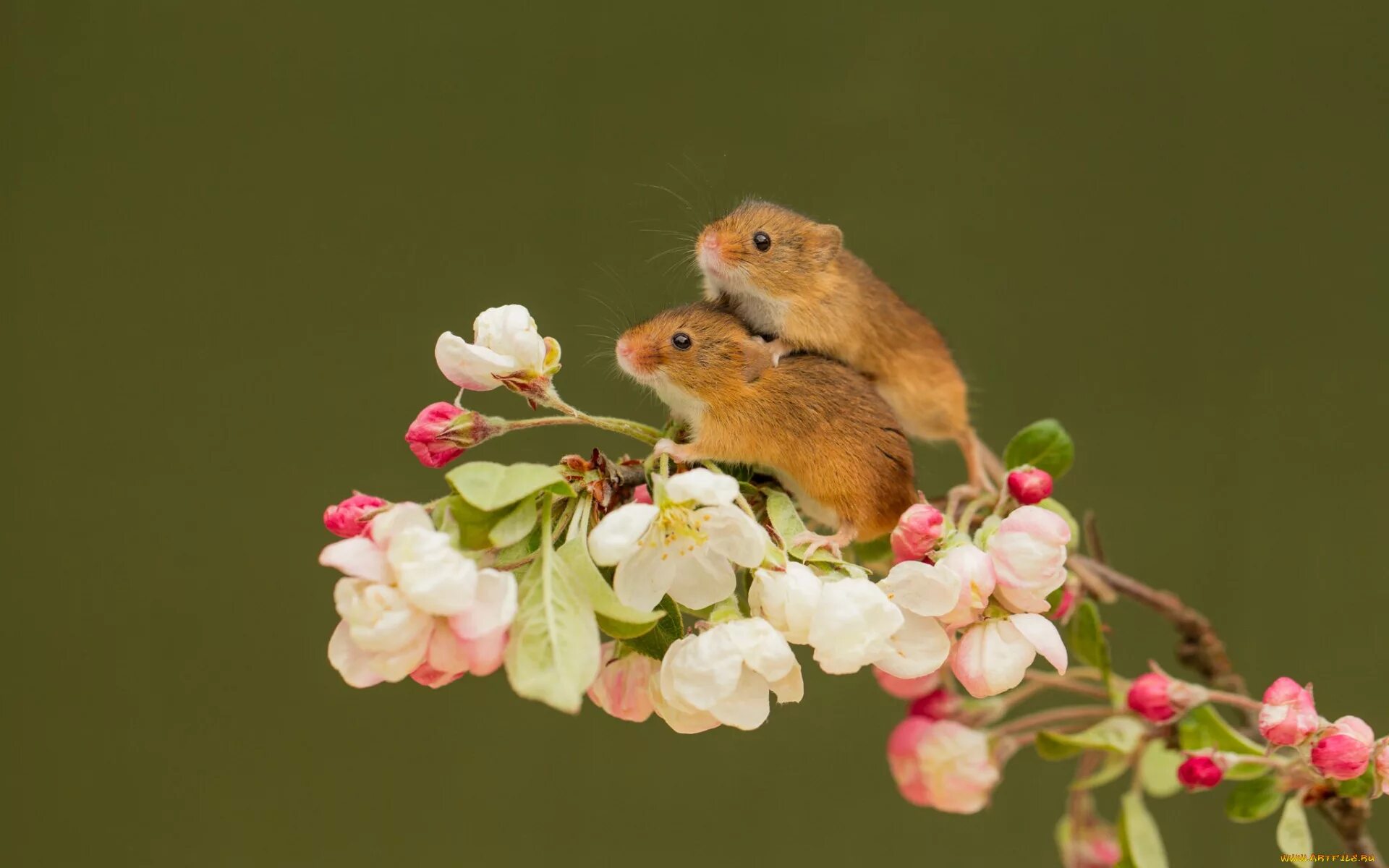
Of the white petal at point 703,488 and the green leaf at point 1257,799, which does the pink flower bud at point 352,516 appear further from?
the green leaf at point 1257,799

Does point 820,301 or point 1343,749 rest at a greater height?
point 820,301

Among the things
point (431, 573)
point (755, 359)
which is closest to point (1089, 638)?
point (755, 359)

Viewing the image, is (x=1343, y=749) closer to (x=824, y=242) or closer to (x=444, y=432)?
(x=824, y=242)

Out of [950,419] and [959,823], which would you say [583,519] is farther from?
[959,823]

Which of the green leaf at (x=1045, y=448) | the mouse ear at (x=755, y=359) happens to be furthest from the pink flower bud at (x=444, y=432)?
the green leaf at (x=1045, y=448)

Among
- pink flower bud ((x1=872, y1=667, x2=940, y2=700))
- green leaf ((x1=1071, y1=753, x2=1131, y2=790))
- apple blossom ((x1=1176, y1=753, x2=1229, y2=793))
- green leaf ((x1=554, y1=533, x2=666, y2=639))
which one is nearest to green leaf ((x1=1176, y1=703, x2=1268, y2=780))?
apple blossom ((x1=1176, y1=753, x2=1229, y2=793))

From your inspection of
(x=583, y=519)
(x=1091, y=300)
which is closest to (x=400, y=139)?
(x=1091, y=300)
